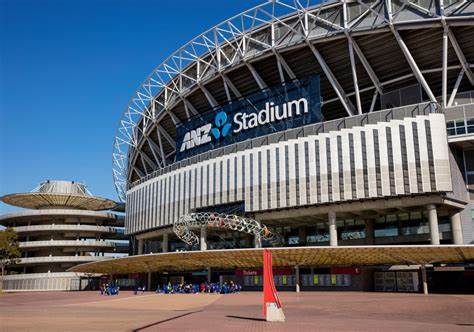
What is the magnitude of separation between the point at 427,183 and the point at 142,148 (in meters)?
64.3

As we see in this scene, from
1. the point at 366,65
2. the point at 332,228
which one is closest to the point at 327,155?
the point at 332,228

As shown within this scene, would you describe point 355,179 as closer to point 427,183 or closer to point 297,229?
point 427,183

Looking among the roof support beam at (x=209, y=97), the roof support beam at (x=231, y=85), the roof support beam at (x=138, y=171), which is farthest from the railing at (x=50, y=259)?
the roof support beam at (x=231, y=85)

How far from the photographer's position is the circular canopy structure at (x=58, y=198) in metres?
103

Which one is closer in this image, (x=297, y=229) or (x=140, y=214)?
(x=297, y=229)

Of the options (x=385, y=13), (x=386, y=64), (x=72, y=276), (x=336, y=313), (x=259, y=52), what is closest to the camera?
(x=336, y=313)

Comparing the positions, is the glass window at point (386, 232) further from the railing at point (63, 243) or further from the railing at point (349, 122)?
the railing at point (63, 243)

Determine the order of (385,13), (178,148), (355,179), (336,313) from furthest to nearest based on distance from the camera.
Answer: (178,148) < (385,13) < (355,179) < (336,313)

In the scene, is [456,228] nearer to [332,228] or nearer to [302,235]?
[332,228]

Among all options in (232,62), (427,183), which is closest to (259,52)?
(232,62)

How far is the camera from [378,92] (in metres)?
68.4

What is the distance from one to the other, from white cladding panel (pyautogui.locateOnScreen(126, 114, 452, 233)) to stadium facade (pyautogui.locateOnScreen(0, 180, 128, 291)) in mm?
36692

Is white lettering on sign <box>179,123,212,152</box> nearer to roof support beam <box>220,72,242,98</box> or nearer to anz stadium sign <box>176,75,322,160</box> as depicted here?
anz stadium sign <box>176,75,322,160</box>

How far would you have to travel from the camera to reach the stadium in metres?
52.8
